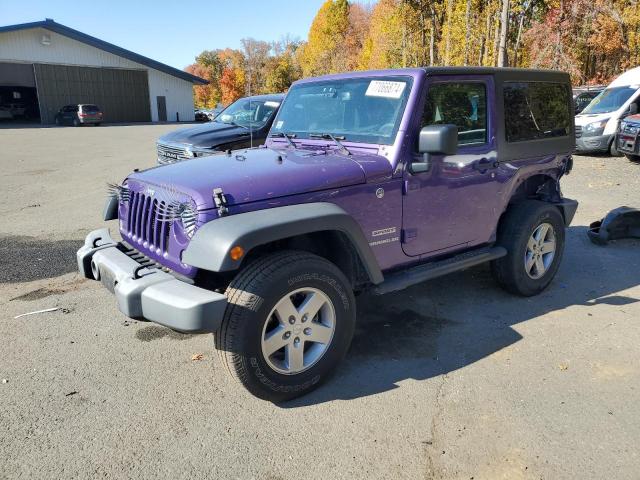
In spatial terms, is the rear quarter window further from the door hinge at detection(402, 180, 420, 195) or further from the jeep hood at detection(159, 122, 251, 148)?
the jeep hood at detection(159, 122, 251, 148)

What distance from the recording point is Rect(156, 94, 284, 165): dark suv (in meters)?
8.54

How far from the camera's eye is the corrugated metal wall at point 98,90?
36094mm

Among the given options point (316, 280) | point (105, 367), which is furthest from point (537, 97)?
point (105, 367)

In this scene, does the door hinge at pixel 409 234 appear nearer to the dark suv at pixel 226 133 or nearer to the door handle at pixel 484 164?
the door handle at pixel 484 164

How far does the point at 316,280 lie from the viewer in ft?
9.71

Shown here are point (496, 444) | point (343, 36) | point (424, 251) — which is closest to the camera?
point (496, 444)

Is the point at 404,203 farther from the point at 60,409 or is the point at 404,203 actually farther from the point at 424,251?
the point at 60,409

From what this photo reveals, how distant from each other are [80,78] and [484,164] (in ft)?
133

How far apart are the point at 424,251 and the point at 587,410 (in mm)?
1457

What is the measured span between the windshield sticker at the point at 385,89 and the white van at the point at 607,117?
37.4ft

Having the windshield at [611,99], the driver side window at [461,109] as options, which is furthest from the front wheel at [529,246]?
the windshield at [611,99]

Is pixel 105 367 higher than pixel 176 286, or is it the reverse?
pixel 176 286

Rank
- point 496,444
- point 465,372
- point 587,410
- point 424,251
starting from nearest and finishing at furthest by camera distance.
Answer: point 496,444
point 587,410
point 465,372
point 424,251

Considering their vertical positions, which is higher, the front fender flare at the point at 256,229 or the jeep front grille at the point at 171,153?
the jeep front grille at the point at 171,153
